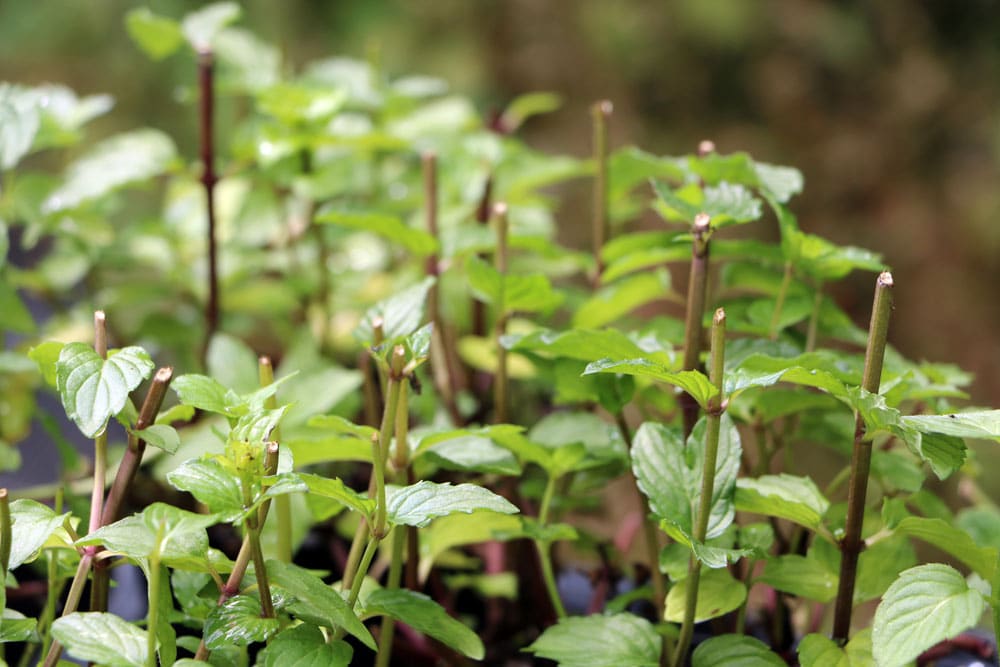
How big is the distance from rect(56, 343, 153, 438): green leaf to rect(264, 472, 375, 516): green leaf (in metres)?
0.07

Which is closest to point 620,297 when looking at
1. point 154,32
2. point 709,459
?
point 709,459

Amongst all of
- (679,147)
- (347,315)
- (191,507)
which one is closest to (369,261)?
(347,315)

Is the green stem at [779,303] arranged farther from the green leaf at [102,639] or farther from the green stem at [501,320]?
the green leaf at [102,639]

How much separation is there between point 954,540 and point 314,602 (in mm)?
248

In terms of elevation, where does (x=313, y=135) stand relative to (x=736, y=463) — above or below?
above

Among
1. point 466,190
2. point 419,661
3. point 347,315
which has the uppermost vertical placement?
point 466,190

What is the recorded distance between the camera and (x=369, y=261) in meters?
0.82

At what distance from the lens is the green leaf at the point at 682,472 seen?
39 centimetres

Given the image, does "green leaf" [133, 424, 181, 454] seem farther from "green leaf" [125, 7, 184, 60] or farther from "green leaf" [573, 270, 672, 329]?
"green leaf" [125, 7, 184, 60]

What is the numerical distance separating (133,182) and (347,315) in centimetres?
23

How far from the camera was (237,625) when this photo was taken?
0.34 m

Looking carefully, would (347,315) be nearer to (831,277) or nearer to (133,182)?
(133,182)

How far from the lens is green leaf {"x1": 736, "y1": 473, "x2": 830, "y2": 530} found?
39 centimetres

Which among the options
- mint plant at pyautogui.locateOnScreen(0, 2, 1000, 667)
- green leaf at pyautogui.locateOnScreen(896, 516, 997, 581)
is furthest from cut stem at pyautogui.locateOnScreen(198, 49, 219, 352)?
green leaf at pyautogui.locateOnScreen(896, 516, 997, 581)
